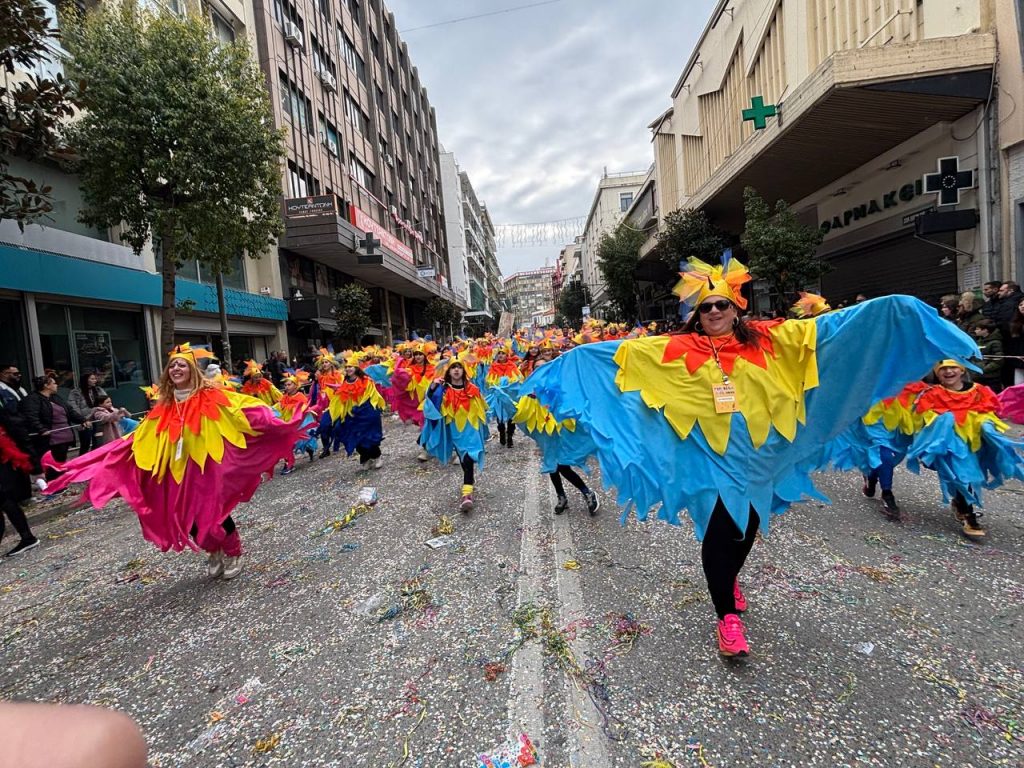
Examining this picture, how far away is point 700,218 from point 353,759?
2086 cm

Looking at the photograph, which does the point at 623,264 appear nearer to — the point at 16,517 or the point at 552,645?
the point at 16,517

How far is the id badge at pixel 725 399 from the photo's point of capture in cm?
268

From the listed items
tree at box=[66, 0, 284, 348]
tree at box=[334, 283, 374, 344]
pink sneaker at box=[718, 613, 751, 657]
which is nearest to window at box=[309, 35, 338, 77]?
tree at box=[334, 283, 374, 344]

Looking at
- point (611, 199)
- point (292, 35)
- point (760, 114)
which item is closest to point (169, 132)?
point (760, 114)

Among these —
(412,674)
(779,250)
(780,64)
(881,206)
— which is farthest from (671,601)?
(780,64)

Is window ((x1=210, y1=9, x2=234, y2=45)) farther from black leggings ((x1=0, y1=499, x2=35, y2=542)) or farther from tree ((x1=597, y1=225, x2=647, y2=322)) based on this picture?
tree ((x1=597, y1=225, x2=647, y2=322))

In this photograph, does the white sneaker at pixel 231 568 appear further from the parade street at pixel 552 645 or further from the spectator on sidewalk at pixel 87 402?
the spectator on sidewalk at pixel 87 402

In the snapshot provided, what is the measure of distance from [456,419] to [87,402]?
24.3ft

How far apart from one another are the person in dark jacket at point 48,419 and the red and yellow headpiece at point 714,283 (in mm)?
6939

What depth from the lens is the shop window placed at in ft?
38.4

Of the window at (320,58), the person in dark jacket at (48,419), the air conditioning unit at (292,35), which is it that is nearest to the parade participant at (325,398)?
the person in dark jacket at (48,419)

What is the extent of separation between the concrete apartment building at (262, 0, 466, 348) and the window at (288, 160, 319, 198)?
5 cm

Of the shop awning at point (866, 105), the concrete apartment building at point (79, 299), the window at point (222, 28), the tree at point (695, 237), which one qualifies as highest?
the window at point (222, 28)

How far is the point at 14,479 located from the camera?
5.27 metres
